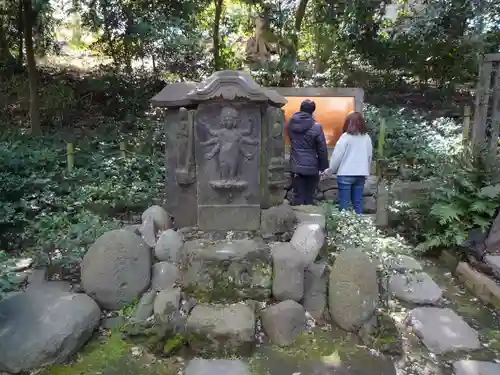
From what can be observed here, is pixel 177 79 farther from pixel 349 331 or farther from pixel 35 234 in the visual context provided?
pixel 349 331

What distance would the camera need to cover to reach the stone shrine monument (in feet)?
13.8

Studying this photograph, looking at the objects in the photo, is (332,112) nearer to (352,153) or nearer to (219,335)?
(352,153)

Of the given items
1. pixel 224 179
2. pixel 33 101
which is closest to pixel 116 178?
pixel 224 179

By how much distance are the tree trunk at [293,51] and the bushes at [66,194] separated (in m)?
4.42

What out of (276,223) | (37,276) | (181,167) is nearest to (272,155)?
(276,223)

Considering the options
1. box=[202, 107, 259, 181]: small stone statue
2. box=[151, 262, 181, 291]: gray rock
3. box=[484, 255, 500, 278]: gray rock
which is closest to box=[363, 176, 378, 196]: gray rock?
box=[484, 255, 500, 278]: gray rock

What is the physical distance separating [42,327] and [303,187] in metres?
3.60

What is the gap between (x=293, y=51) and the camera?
37.2 feet

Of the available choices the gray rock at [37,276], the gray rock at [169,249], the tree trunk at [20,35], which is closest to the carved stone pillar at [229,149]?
the gray rock at [169,249]

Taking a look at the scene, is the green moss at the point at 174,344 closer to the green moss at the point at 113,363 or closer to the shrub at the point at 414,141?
the green moss at the point at 113,363

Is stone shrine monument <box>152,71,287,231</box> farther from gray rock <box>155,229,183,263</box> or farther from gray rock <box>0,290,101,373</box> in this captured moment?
gray rock <box>0,290,101,373</box>

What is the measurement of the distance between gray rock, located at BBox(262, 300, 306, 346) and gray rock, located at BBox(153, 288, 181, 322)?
76 cm

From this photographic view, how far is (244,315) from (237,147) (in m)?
1.63

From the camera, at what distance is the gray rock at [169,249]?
414 centimetres
